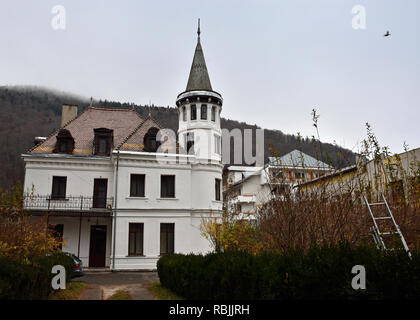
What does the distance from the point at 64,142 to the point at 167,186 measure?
25.0ft

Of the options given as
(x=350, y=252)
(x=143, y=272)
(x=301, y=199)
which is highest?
(x=301, y=199)

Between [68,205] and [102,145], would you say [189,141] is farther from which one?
[68,205]

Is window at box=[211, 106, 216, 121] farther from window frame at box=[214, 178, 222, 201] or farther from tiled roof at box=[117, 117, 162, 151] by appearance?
window frame at box=[214, 178, 222, 201]

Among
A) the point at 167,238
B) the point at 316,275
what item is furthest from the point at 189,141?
the point at 316,275

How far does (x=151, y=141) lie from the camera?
76.3 ft

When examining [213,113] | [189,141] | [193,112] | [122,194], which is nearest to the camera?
[122,194]

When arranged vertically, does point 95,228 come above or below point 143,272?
above

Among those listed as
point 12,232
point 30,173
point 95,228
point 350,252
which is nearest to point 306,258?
point 350,252

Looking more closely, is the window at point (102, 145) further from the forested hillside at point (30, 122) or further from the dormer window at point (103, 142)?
the forested hillside at point (30, 122)

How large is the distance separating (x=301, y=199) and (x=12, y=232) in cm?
862

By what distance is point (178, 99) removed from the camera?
28.0 meters
